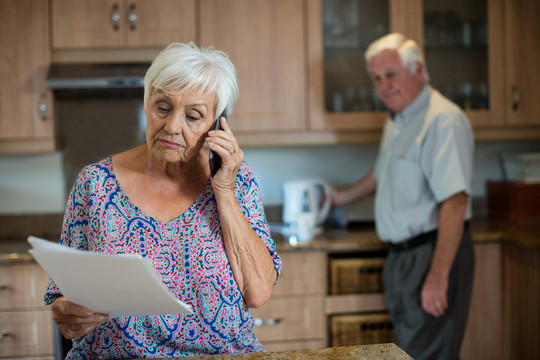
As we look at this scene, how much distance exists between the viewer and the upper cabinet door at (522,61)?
2.64m

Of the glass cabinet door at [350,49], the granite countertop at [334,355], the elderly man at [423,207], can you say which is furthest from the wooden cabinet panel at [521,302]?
the granite countertop at [334,355]

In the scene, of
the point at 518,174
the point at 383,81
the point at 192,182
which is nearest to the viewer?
the point at 192,182

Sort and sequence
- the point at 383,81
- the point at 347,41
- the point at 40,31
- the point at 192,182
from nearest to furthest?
the point at 192,182, the point at 383,81, the point at 40,31, the point at 347,41

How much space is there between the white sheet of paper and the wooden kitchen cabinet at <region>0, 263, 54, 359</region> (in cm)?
137

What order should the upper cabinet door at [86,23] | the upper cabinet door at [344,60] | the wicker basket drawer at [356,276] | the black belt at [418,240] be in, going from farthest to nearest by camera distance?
1. the upper cabinet door at [344,60]
2. the upper cabinet door at [86,23]
3. the wicker basket drawer at [356,276]
4. the black belt at [418,240]

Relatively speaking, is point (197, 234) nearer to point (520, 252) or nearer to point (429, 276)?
point (429, 276)

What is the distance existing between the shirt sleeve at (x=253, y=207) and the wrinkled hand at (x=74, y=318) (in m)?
0.38

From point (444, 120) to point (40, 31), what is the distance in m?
1.75

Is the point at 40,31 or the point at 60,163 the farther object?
the point at 60,163

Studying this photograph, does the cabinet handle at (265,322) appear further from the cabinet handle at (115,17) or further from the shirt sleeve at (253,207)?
the cabinet handle at (115,17)

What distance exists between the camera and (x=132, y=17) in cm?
249

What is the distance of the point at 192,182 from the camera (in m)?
1.32

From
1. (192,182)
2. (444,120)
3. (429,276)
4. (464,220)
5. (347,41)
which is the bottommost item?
(429,276)

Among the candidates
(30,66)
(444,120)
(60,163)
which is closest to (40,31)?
(30,66)
